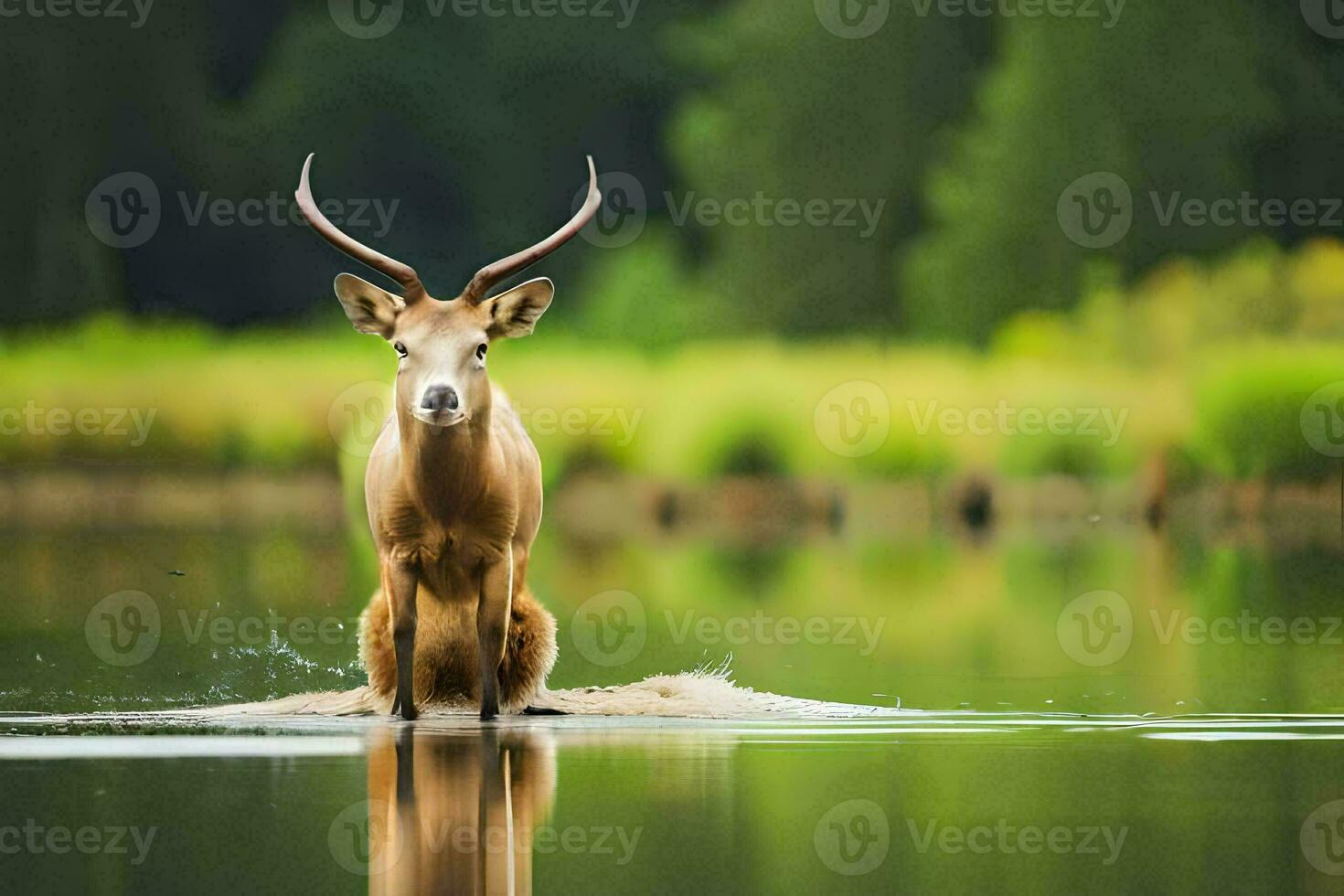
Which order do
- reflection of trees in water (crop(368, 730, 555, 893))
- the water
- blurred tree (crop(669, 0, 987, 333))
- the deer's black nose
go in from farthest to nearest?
blurred tree (crop(669, 0, 987, 333)) → the deer's black nose → the water → reflection of trees in water (crop(368, 730, 555, 893))

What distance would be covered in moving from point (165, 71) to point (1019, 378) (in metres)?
26.6

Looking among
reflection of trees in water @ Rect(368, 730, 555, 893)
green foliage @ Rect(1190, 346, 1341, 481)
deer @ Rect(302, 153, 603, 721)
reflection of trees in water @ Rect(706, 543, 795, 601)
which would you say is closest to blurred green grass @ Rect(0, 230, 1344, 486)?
green foliage @ Rect(1190, 346, 1341, 481)

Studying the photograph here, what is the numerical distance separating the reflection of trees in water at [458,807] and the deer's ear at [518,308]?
2231 millimetres

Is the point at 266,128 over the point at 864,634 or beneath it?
over

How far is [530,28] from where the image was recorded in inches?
2287

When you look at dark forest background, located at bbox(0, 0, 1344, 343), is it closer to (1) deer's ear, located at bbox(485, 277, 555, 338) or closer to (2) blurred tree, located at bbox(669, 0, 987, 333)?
(2) blurred tree, located at bbox(669, 0, 987, 333)

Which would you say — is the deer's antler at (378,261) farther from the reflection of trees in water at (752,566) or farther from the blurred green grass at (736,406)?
the blurred green grass at (736,406)

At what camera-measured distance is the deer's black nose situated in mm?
11875

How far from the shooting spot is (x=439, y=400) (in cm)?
1188

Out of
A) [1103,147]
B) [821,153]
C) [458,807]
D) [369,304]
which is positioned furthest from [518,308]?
[821,153]

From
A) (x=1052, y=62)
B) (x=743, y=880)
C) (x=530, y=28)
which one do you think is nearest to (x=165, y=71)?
(x=530, y=28)

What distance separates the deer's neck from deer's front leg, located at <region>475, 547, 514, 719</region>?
36 cm

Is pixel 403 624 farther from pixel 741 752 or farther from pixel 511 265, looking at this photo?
pixel 741 752

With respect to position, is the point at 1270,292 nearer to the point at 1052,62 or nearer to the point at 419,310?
the point at 1052,62
